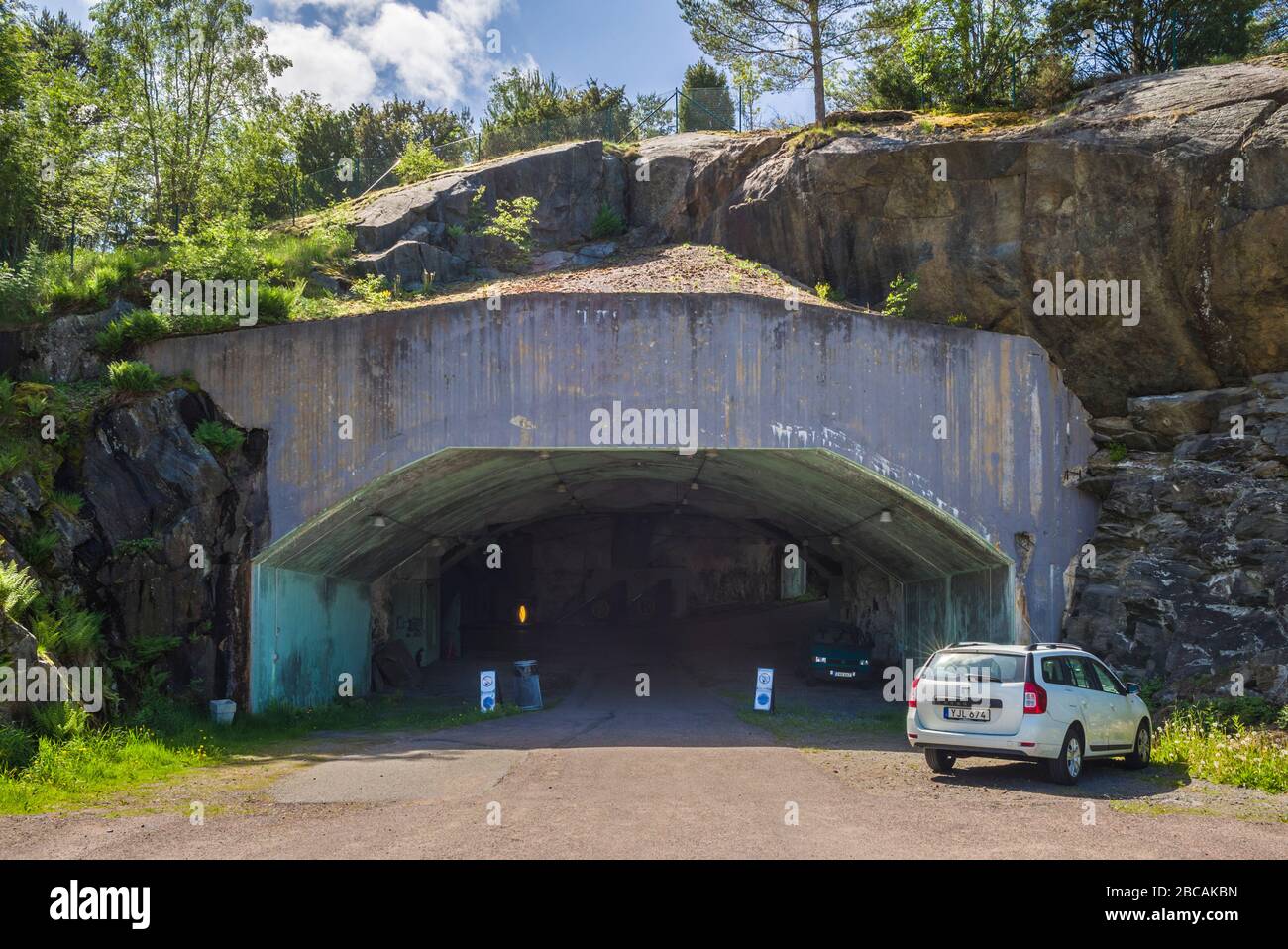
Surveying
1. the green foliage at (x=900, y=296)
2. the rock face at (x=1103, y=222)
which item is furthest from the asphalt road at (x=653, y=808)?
the green foliage at (x=900, y=296)

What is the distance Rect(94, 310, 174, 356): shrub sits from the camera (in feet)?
65.6

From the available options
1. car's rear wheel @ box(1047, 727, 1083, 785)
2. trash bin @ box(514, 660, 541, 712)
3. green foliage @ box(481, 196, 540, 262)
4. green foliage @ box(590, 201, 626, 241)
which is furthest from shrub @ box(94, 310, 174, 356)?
car's rear wheel @ box(1047, 727, 1083, 785)

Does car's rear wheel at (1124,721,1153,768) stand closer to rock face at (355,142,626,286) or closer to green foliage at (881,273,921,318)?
green foliage at (881,273,921,318)

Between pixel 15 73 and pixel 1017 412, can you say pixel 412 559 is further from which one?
pixel 1017 412

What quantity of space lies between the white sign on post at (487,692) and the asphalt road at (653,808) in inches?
142

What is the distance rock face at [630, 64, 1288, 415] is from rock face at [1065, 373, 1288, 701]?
3.25 ft

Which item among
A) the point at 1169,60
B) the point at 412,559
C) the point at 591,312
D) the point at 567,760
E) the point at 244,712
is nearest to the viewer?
the point at 567,760

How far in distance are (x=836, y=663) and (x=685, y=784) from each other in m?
16.1

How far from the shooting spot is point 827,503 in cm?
2427

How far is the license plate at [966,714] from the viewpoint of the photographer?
13.0 metres

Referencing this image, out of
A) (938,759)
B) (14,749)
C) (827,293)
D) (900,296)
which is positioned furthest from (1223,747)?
(14,749)

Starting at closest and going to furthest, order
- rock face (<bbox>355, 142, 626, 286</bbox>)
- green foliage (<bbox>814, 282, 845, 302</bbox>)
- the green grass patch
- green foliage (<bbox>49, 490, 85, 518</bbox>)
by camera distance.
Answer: the green grass patch, green foliage (<bbox>49, 490, 85, 518</bbox>), green foliage (<bbox>814, 282, 845, 302</bbox>), rock face (<bbox>355, 142, 626, 286</bbox>)

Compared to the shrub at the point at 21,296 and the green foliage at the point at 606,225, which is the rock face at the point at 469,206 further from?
the shrub at the point at 21,296
